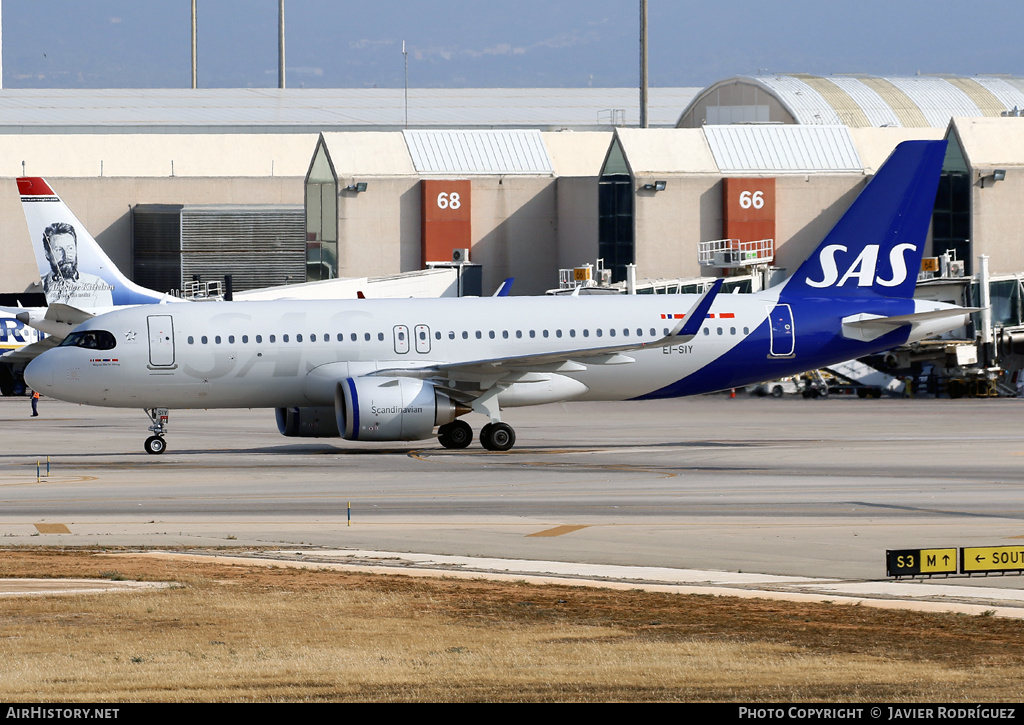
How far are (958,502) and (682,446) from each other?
1436 centimetres

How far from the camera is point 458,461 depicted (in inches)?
1464

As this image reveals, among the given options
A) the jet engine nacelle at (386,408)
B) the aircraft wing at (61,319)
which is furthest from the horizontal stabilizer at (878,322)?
the aircraft wing at (61,319)

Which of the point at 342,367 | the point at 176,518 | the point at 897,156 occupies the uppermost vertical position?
the point at 897,156

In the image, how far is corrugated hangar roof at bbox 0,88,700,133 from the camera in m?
124

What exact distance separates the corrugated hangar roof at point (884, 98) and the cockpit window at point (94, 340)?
72748mm

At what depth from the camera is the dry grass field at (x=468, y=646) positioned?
41.8ft

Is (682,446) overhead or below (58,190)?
below

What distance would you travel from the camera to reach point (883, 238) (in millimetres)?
42312

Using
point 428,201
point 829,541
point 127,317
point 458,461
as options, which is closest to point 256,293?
point 428,201

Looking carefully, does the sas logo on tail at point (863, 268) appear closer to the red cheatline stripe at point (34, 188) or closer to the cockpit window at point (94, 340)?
the cockpit window at point (94, 340)

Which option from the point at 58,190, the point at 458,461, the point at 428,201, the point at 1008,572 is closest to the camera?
the point at 1008,572

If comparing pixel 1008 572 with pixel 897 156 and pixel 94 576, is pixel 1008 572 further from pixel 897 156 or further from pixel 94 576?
pixel 897 156

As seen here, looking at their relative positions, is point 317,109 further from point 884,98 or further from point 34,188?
point 34,188

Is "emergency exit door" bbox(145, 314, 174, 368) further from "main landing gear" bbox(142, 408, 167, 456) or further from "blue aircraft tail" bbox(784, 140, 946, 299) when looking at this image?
"blue aircraft tail" bbox(784, 140, 946, 299)
